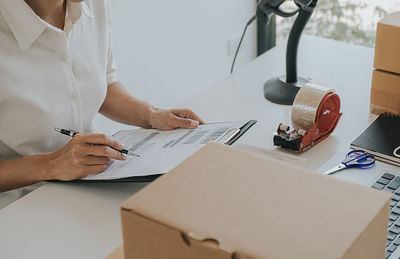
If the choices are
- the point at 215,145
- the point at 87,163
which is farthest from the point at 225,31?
the point at 215,145

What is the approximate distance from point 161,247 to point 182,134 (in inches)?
27.6

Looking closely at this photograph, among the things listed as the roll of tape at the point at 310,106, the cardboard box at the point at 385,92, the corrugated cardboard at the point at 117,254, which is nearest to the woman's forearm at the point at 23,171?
the corrugated cardboard at the point at 117,254

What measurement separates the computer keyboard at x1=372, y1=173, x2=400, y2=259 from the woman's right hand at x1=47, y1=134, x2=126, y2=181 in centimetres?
57

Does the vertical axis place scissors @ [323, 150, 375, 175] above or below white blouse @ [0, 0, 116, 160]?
below

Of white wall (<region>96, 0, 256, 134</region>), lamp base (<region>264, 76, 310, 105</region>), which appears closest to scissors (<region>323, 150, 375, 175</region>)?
lamp base (<region>264, 76, 310, 105</region>)

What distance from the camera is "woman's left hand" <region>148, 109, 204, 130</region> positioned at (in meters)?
1.41

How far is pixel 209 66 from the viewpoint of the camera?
306cm

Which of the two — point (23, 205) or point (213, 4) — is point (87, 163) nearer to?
point (23, 205)

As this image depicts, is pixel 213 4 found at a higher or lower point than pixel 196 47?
higher

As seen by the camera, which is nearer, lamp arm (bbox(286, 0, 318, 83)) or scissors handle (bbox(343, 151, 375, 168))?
scissors handle (bbox(343, 151, 375, 168))

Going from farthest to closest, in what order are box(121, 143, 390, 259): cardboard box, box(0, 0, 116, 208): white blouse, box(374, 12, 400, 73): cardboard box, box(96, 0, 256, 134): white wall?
box(96, 0, 256, 134): white wall
box(374, 12, 400, 73): cardboard box
box(0, 0, 116, 208): white blouse
box(121, 143, 390, 259): cardboard box

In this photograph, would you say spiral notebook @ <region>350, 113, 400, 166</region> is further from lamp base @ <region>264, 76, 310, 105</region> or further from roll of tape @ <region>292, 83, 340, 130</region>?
lamp base @ <region>264, 76, 310, 105</region>

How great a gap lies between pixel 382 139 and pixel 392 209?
30 cm

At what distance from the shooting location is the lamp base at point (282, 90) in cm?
159
